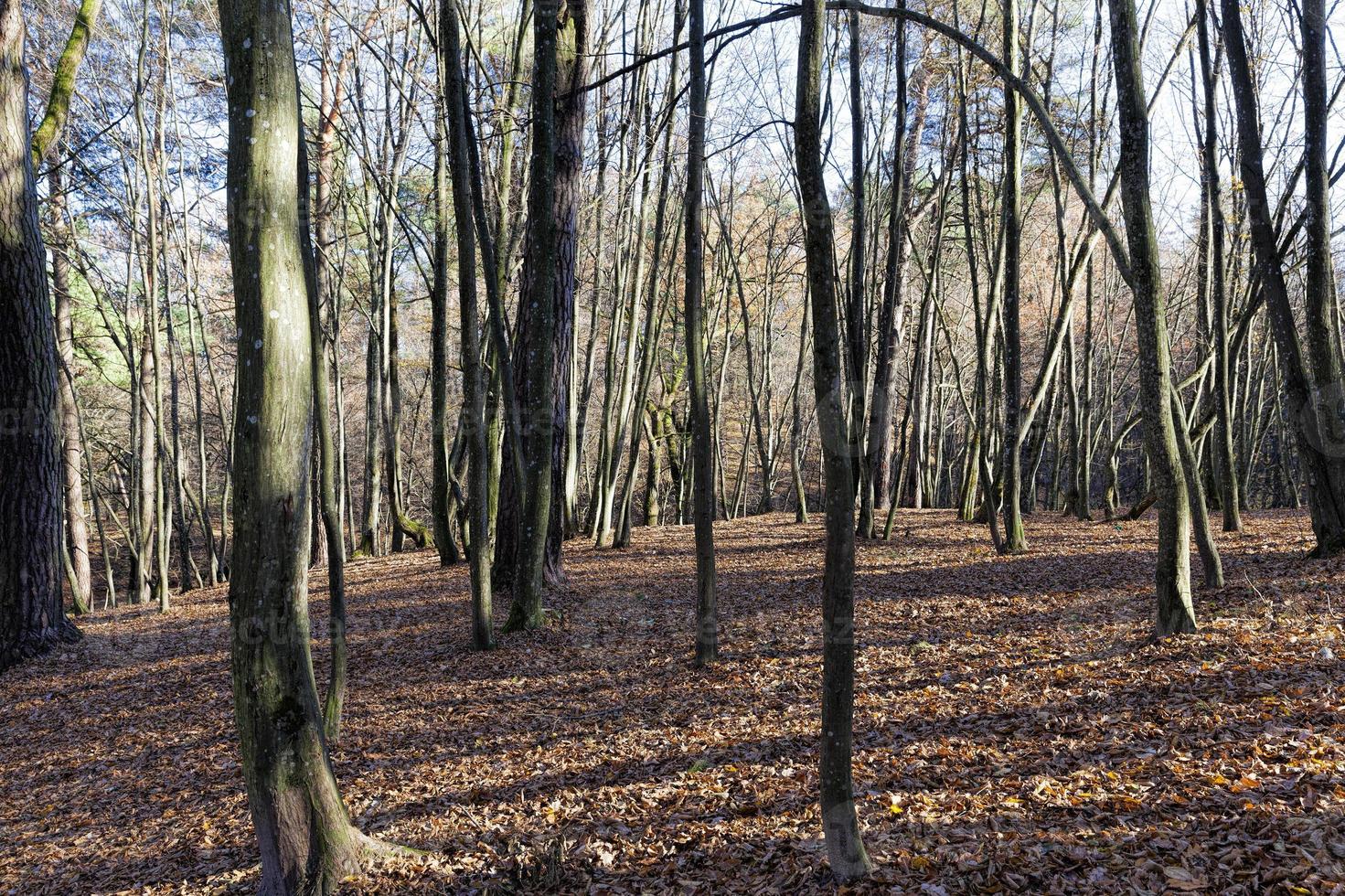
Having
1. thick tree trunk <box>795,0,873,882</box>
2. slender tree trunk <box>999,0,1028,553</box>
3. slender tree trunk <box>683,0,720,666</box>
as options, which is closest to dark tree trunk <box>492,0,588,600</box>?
slender tree trunk <box>683,0,720,666</box>

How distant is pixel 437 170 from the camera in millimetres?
11508

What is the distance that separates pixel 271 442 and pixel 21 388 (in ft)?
22.7

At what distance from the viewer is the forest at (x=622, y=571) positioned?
11.1 ft

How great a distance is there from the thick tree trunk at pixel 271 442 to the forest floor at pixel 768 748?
1.99ft

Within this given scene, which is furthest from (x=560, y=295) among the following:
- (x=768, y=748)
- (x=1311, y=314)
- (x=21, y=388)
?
(x=1311, y=314)

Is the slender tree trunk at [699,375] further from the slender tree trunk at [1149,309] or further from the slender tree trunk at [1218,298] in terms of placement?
the slender tree trunk at [1218,298]

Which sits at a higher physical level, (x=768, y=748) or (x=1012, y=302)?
(x=1012, y=302)

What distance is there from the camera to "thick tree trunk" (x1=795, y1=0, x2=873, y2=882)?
3000 mm

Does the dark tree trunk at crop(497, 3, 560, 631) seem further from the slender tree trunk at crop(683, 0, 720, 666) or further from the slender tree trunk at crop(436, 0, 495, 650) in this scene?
the slender tree trunk at crop(683, 0, 720, 666)

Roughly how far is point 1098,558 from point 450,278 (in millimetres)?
15706

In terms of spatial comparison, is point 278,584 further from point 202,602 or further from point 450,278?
point 450,278

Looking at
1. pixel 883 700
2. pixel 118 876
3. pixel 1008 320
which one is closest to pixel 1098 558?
pixel 1008 320

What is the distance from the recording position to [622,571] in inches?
421

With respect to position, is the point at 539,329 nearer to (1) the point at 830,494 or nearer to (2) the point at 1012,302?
(1) the point at 830,494
